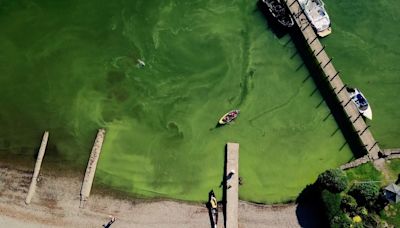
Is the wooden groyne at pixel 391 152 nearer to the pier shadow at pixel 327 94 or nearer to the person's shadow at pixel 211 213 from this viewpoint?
the pier shadow at pixel 327 94

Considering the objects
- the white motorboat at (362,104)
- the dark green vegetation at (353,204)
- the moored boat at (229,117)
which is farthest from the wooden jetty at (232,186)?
the white motorboat at (362,104)

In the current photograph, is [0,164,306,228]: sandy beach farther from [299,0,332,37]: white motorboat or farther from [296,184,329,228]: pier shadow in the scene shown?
[299,0,332,37]: white motorboat

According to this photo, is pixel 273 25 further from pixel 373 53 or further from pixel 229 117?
pixel 229 117

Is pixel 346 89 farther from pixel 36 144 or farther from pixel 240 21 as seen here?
pixel 36 144

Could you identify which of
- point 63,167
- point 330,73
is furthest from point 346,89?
point 63,167

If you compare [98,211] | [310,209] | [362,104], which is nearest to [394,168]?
[362,104]
